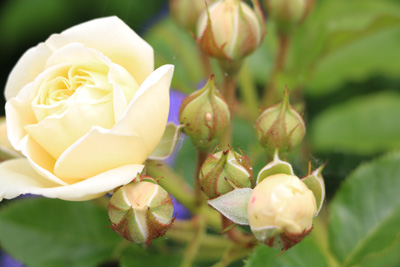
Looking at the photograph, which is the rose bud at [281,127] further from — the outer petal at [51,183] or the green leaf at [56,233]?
the green leaf at [56,233]

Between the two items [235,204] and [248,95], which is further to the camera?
[248,95]

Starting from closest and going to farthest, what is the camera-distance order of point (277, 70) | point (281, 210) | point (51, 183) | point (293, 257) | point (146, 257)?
point (281, 210), point (51, 183), point (293, 257), point (146, 257), point (277, 70)

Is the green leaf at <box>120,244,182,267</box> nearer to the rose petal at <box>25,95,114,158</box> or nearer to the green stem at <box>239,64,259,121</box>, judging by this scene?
the rose petal at <box>25,95,114,158</box>

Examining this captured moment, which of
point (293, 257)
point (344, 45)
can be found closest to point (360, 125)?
point (344, 45)

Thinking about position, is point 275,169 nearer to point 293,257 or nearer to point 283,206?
point 283,206

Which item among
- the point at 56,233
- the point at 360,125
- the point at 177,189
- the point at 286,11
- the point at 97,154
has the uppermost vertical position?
the point at 97,154

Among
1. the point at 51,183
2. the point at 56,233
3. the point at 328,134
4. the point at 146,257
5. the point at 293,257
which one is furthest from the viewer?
the point at 328,134

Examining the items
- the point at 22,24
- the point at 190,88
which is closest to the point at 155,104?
the point at 190,88
